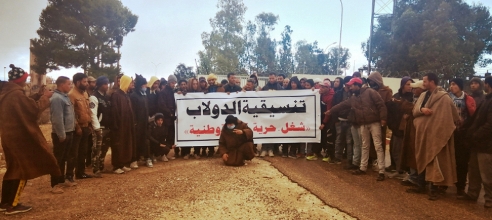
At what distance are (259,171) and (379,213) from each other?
8.35 ft

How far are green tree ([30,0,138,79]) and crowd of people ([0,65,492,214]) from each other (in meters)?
21.1

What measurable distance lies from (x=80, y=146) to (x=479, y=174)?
646 cm

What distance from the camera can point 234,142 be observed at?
721cm

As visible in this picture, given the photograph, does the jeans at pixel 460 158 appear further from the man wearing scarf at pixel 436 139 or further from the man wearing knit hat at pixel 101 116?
the man wearing knit hat at pixel 101 116

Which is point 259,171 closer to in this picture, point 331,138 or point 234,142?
point 234,142

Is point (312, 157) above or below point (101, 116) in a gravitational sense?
below

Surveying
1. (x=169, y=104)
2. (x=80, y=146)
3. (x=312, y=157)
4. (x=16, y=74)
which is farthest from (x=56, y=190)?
(x=312, y=157)

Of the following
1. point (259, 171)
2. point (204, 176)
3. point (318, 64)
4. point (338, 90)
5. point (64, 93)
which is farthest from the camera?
point (318, 64)

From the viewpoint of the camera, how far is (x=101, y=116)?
6.55m

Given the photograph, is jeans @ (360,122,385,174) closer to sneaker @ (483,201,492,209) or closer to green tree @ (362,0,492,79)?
sneaker @ (483,201,492,209)

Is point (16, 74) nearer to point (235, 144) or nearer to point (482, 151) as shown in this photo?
point (235, 144)

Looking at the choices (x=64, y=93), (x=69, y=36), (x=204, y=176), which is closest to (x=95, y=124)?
(x=64, y=93)

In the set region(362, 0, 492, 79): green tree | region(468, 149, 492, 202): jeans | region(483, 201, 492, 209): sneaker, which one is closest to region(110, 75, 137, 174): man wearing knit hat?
region(468, 149, 492, 202): jeans

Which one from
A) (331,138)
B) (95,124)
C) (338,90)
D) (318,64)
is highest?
(318,64)
